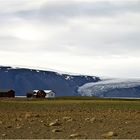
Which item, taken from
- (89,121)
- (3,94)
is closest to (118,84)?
(3,94)

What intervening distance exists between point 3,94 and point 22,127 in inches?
4465

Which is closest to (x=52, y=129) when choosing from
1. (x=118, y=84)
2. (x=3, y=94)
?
(x=3, y=94)

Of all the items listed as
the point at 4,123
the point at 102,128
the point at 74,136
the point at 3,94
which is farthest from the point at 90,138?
the point at 3,94

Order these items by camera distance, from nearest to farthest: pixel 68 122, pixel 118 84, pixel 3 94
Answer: pixel 68 122 < pixel 3 94 < pixel 118 84

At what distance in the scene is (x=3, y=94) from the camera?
127 m

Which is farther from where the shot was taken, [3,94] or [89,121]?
[3,94]

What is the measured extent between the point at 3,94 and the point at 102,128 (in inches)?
4498

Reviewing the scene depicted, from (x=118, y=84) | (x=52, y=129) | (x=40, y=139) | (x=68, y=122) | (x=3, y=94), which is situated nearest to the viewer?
(x=40, y=139)

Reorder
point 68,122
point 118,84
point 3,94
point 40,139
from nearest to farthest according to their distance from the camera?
1. point 40,139
2. point 68,122
3. point 3,94
4. point 118,84

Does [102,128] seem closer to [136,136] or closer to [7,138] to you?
[136,136]

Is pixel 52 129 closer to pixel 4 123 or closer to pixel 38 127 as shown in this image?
pixel 38 127

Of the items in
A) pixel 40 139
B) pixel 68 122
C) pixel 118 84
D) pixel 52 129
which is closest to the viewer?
pixel 40 139

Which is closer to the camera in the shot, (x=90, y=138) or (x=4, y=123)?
(x=90, y=138)

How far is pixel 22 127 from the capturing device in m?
14.8
